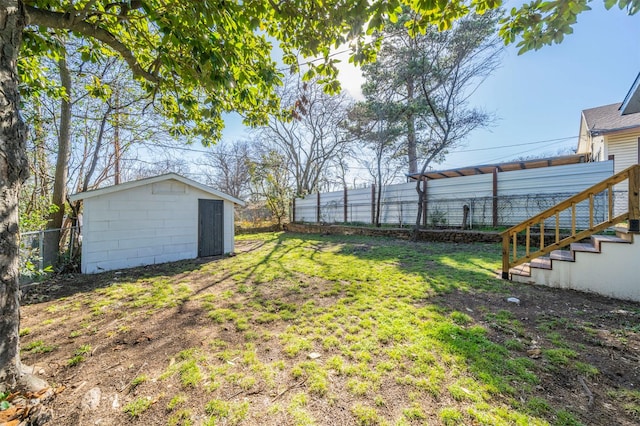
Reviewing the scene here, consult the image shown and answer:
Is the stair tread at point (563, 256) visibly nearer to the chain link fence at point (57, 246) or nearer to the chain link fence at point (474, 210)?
the chain link fence at point (474, 210)

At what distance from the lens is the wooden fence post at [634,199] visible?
123 inches

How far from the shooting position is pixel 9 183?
1482mm

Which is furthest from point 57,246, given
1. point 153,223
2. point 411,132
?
point 411,132

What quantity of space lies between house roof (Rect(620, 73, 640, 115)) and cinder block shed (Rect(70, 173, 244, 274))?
8.26 meters

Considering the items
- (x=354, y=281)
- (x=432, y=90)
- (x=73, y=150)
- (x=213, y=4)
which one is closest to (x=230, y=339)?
(x=354, y=281)

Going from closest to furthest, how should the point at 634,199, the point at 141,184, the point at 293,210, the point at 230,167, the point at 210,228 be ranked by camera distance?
the point at 634,199
the point at 141,184
the point at 210,228
the point at 293,210
the point at 230,167

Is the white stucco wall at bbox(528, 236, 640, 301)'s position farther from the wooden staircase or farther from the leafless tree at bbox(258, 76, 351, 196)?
the leafless tree at bbox(258, 76, 351, 196)

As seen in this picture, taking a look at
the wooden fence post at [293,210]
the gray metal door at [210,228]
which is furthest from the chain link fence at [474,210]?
the gray metal door at [210,228]

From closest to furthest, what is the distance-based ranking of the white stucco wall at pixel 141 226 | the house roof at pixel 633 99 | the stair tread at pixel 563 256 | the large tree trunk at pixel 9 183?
the large tree trunk at pixel 9 183 < the house roof at pixel 633 99 < the stair tread at pixel 563 256 < the white stucco wall at pixel 141 226

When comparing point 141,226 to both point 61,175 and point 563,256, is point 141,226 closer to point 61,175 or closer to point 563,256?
point 61,175

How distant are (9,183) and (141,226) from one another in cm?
519

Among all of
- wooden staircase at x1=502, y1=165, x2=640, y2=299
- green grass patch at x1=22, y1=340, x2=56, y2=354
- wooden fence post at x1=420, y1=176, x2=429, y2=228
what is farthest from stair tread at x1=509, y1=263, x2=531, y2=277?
green grass patch at x1=22, y1=340, x2=56, y2=354

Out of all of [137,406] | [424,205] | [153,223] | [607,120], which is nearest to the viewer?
[137,406]

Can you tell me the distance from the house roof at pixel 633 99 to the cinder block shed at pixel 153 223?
8.26 m
